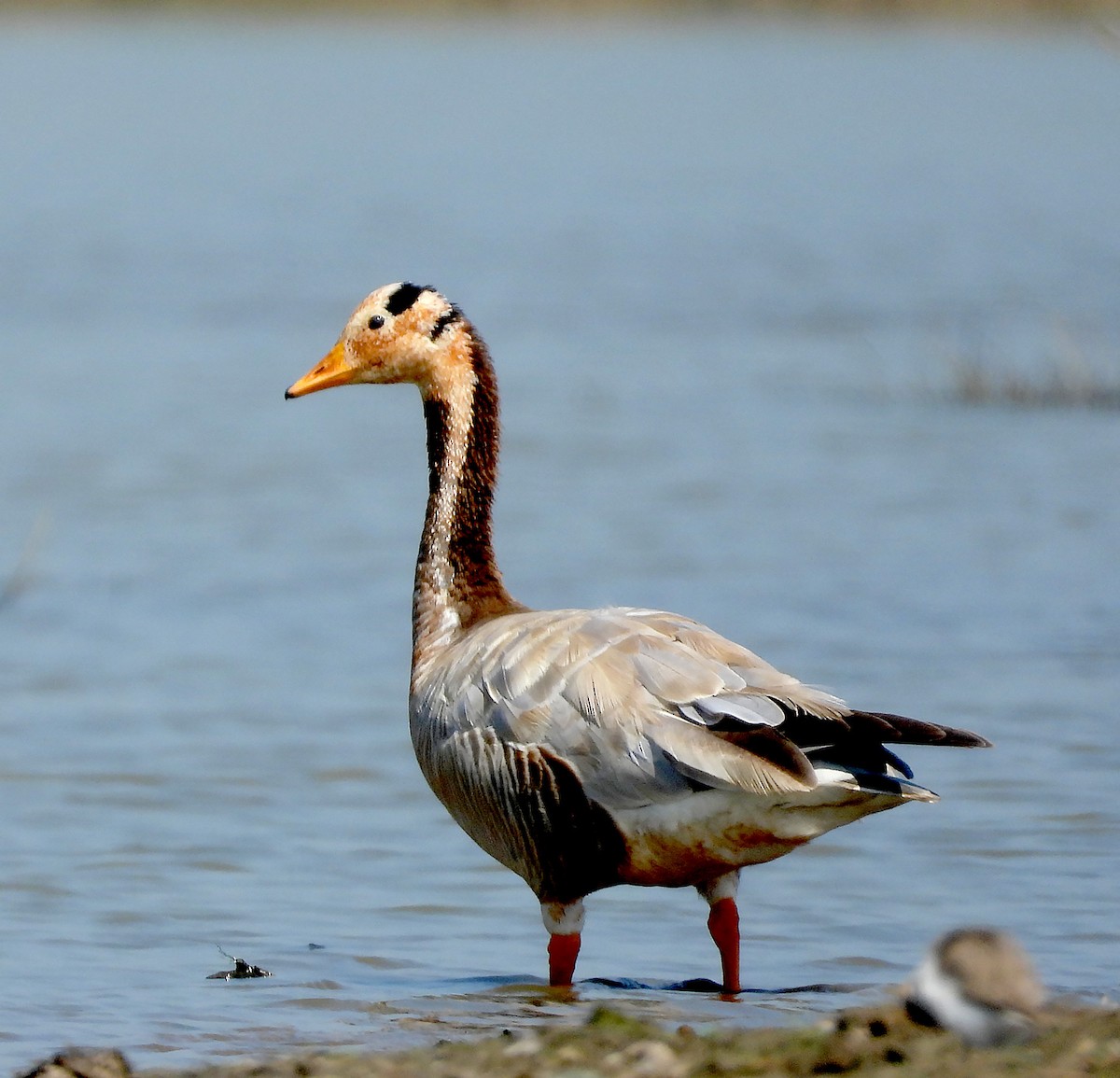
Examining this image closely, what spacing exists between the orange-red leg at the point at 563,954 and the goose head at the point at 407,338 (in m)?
2.07

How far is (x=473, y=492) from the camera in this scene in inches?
308

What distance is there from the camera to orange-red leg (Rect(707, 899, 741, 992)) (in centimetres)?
682

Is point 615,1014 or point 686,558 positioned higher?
point 686,558

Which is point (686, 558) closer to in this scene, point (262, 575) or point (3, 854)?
point (262, 575)

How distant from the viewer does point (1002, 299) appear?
25.6 m

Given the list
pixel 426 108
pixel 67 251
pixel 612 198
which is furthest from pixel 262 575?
pixel 426 108

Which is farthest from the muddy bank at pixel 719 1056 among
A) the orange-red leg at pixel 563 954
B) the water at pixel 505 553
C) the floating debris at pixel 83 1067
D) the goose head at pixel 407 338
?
the goose head at pixel 407 338

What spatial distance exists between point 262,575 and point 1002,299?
46.2 feet

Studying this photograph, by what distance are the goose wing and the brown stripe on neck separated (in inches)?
23.9

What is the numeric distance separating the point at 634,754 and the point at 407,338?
6.89 ft

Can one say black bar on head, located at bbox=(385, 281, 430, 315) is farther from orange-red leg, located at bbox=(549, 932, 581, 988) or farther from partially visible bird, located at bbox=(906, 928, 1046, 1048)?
partially visible bird, located at bbox=(906, 928, 1046, 1048)

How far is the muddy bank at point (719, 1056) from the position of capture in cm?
480

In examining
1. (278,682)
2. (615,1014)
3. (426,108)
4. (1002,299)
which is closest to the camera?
(615,1014)

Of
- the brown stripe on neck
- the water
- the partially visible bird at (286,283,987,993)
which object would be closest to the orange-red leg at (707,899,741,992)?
the partially visible bird at (286,283,987,993)
